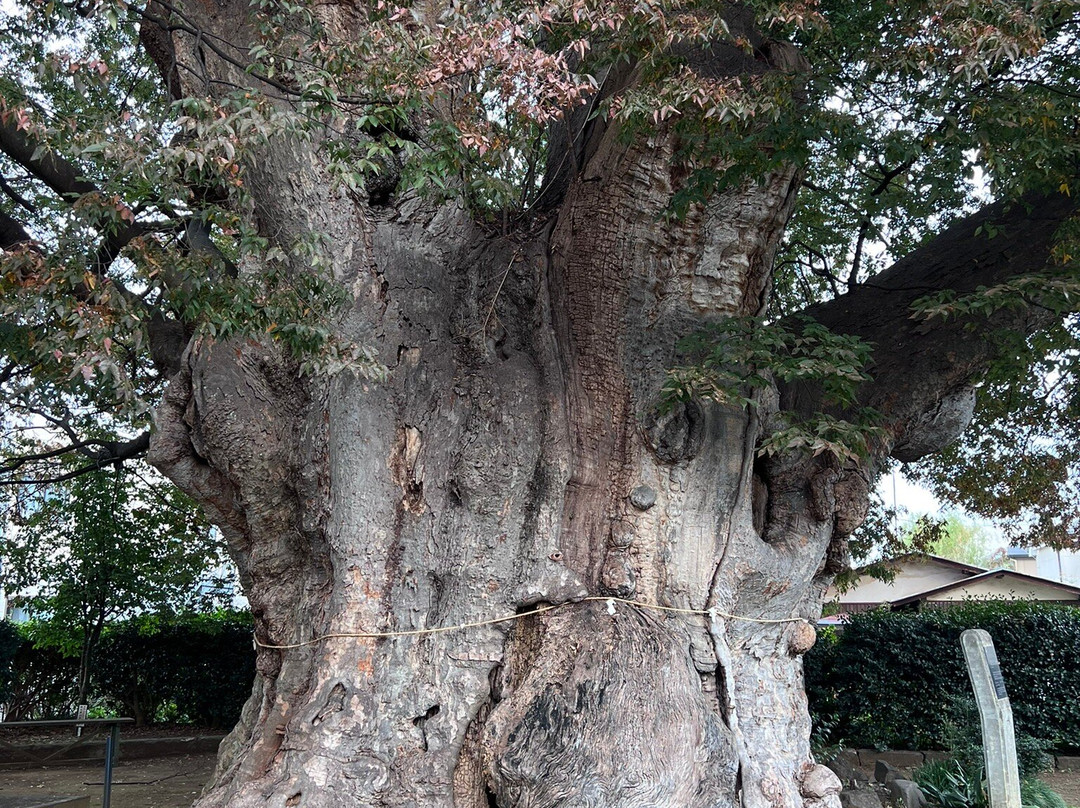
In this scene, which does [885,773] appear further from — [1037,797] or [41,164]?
[41,164]

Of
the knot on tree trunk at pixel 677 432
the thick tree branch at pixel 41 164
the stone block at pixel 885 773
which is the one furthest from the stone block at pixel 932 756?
the thick tree branch at pixel 41 164

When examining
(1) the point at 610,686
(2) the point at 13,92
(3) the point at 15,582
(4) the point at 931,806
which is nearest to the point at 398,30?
(2) the point at 13,92

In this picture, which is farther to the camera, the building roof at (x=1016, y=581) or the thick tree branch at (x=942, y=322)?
the building roof at (x=1016, y=581)

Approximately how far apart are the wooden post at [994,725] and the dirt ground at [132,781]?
6402 mm

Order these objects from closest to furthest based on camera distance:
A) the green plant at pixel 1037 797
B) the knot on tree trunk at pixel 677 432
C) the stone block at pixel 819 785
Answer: the stone block at pixel 819 785
the knot on tree trunk at pixel 677 432
the green plant at pixel 1037 797

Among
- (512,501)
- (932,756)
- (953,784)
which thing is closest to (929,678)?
(932,756)

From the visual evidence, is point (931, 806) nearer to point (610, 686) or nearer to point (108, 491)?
point (610, 686)

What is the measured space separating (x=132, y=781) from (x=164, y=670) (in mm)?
2534

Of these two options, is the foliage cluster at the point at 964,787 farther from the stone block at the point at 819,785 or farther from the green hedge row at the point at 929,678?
the stone block at the point at 819,785

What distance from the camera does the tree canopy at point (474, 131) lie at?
10.9ft

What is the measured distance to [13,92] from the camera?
3506mm

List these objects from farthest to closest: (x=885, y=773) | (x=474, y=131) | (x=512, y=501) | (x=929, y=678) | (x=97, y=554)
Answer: (x=97, y=554)
(x=929, y=678)
(x=885, y=773)
(x=512, y=501)
(x=474, y=131)

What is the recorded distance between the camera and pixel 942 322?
18.4 ft

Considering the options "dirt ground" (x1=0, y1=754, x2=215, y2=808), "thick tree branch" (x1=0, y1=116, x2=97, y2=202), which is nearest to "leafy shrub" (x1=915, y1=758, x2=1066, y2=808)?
"dirt ground" (x1=0, y1=754, x2=215, y2=808)
